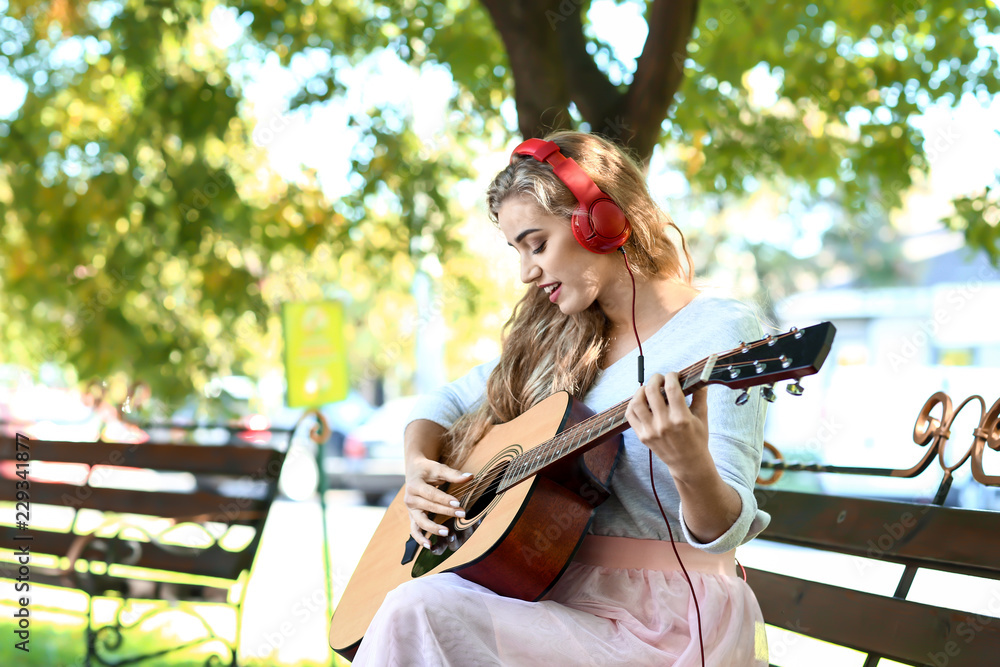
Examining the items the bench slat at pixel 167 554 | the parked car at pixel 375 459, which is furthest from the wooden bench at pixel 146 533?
the parked car at pixel 375 459

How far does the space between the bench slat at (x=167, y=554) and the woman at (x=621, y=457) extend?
1323 millimetres

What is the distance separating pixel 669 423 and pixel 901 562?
→ 39.3 inches

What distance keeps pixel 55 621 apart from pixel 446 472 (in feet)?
11.0

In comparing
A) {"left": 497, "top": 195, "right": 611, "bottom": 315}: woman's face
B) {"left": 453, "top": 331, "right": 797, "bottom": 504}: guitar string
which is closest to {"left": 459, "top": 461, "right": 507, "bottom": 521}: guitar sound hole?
{"left": 453, "top": 331, "right": 797, "bottom": 504}: guitar string

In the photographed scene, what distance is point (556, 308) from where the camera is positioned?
2477mm

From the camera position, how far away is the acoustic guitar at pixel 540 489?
56.5 inches

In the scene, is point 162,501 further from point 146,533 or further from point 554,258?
point 554,258

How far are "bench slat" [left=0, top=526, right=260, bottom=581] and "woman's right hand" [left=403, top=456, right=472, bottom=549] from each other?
136 cm

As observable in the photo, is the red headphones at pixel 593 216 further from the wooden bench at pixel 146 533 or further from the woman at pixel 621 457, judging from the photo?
the wooden bench at pixel 146 533

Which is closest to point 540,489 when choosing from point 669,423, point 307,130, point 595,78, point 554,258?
point 669,423

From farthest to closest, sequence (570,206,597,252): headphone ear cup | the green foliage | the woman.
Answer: the green foliage → (570,206,597,252): headphone ear cup → the woman

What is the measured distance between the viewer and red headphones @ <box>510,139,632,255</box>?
1987 mm

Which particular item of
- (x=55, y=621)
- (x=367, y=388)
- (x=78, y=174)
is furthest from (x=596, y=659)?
(x=367, y=388)

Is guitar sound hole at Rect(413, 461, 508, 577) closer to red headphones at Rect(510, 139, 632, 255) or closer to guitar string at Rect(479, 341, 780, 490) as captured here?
guitar string at Rect(479, 341, 780, 490)
